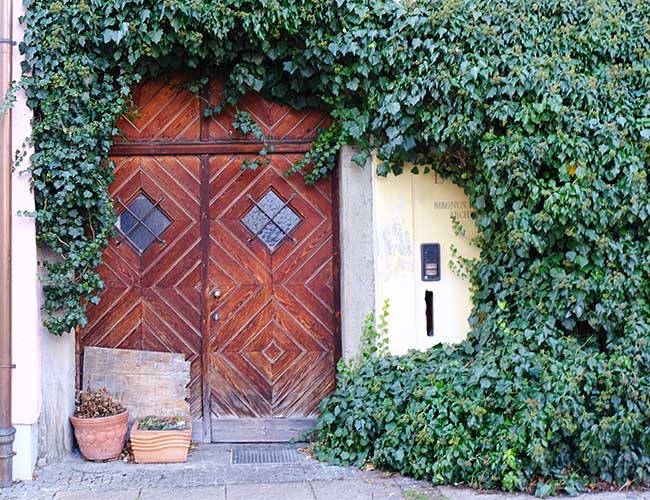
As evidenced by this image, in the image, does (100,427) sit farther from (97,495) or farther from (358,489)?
(358,489)

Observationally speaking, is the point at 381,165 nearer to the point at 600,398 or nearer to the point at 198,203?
the point at 198,203

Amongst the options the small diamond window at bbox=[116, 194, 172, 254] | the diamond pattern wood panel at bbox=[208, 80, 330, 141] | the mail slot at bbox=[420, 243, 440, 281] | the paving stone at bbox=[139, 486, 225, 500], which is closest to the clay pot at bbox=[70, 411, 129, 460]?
the paving stone at bbox=[139, 486, 225, 500]

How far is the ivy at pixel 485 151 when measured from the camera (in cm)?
462

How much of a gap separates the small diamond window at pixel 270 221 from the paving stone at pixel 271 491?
6.23ft

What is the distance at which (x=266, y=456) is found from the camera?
5.34 meters

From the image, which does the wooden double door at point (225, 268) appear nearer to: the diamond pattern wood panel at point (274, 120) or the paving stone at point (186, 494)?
the diamond pattern wood panel at point (274, 120)

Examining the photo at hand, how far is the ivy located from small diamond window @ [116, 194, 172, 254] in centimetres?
42

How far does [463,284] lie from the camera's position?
546 centimetres

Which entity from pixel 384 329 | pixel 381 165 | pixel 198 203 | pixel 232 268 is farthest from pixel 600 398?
pixel 198 203

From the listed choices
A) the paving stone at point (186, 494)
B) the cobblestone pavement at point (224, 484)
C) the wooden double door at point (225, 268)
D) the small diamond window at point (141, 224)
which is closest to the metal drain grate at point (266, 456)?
the cobblestone pavement at point (224, 484)

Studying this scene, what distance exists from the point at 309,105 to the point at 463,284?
1889mm

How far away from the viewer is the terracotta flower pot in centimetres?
510

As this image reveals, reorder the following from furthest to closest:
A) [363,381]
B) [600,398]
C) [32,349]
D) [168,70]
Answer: [168,70], [363,381], [32,349], [600,398]

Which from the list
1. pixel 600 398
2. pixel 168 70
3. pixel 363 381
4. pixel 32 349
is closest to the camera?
pixel 600 398
